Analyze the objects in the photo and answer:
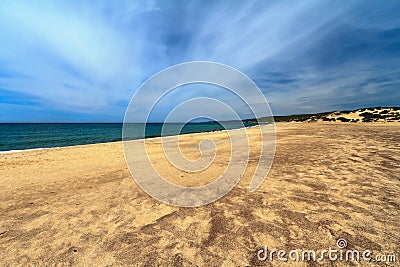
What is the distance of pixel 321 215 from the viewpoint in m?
3.92

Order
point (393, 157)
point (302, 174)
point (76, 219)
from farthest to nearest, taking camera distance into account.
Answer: point (393, 157), point (302, 174), point (76, 219)

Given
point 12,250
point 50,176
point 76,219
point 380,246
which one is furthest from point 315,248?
point 50,176

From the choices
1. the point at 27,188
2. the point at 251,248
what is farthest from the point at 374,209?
the point at 27,188

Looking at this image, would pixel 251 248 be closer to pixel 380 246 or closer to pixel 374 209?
pixel 380 246

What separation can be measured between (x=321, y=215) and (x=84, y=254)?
178 inches

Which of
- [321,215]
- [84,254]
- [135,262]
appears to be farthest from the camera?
[321,215]

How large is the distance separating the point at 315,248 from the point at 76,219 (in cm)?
482

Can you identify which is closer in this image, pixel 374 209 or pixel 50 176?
pixel 374 209

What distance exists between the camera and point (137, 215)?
4.38m

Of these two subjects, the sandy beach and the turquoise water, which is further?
the turquoise water

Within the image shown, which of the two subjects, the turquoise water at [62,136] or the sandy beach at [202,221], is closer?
the sandy beach at [202,221]

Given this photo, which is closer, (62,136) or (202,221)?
(202,221)

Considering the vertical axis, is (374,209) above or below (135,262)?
above

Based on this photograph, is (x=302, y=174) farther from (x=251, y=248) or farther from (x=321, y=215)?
(x=251, y=248)
